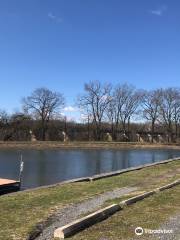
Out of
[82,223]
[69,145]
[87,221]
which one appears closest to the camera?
[82,223]

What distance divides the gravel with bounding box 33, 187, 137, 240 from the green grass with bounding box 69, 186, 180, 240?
2.72 feet

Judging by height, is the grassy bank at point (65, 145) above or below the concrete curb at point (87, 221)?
above

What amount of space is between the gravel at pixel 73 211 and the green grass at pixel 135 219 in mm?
828

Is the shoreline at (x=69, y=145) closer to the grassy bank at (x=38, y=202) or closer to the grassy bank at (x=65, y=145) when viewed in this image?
the grassy bank at (x=65, y=145)

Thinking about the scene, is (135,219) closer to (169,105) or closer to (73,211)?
(73,211)

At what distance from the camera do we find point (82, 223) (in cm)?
924

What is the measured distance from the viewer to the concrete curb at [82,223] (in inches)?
335

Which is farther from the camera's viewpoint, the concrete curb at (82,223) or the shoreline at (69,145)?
the shoreline at (69,145)

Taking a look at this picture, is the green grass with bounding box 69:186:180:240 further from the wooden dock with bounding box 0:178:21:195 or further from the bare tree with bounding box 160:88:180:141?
the bare tree with bounding box 160:88:180:141

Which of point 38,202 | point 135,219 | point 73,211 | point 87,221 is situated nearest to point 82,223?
point 87,221

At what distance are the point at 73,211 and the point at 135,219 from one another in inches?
76.9

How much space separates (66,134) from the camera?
9400cm

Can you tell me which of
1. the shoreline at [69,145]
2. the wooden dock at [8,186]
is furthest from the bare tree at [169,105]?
the wooden dock at [8,186]

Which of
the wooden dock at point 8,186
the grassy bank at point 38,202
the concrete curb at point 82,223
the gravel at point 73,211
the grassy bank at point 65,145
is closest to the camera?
the concrete curb at point 82,223
